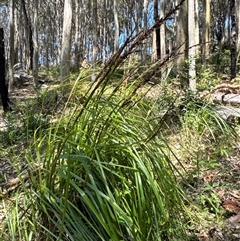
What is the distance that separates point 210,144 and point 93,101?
2224mm

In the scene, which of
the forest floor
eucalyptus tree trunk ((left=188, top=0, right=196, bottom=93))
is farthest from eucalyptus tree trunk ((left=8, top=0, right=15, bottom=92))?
the forest floor

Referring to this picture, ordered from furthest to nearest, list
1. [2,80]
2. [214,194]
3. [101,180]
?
[2,80] < [214,194] < [101,180]

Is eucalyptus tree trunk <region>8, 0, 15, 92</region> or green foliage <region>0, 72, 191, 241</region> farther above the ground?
eucalyptus tree trunk <region>8, 0, 15, 92</region>

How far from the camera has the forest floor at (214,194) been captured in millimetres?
2414

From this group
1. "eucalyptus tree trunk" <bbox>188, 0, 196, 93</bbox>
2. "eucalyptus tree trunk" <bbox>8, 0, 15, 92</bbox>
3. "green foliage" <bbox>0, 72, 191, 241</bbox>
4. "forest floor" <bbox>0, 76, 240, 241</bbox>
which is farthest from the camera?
"eucalyptus tree trunk" <bbox>8, 0, 15, 92</bbox>

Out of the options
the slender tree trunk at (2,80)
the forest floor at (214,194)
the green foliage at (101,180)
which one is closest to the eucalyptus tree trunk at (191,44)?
the forest floor at (214,194)

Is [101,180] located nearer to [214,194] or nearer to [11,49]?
[214,194]

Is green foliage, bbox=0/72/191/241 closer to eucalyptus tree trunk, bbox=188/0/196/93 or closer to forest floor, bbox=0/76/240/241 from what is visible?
forest floor, bbox=0/76/240/241

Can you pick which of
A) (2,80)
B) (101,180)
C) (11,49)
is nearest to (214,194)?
(101,180)

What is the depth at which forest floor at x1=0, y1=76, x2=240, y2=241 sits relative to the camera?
7.92 feet

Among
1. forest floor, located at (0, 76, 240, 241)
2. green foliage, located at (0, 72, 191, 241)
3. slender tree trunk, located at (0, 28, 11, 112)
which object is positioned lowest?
forest floor, located at (0, 76, 240, 241)

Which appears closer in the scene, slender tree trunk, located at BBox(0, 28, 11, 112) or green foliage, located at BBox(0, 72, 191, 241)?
green foliage, located at BBox(0, 72, 191, 241)

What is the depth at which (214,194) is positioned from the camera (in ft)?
9.18

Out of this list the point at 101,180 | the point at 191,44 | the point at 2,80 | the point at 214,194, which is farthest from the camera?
the point at 2,80
